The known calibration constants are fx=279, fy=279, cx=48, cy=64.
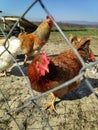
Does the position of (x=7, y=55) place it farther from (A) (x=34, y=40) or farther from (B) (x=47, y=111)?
(B) (x=47, y=111)

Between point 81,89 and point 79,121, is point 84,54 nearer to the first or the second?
point 81,89

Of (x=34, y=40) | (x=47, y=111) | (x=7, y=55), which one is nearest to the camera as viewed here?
(x=47, y=111)

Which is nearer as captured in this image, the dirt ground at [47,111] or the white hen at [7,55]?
the dirt ground at [47,111]

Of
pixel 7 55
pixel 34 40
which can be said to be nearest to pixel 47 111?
pixel 7 55

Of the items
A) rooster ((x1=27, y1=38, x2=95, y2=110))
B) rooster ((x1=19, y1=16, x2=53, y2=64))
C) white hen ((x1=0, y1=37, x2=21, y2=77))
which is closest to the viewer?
rooster ((x1=27, y1=38, x2=95, y2=110))

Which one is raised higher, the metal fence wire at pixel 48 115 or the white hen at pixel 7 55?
the white hen at pixel 7 55

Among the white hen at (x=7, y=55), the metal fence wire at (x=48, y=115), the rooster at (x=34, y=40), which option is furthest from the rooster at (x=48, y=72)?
the rooster at (x=34, y=40)

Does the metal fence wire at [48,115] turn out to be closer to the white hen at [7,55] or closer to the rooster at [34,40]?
the white hen at [7,55]

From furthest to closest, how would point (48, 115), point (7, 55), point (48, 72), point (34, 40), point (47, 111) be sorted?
point (34, 40), point (7, 55), point (47, 111), point (48, 115), point (48, 72)

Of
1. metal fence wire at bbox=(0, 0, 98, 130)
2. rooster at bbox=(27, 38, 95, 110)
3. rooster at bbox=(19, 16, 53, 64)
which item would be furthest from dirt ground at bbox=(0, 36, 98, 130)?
rooster at bbox=(19, 16, 53, 64)

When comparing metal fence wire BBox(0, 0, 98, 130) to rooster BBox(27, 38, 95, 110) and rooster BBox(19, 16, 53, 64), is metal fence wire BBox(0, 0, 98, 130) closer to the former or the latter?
rooster BBox(27, 38, 95, 110)

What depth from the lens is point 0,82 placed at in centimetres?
425

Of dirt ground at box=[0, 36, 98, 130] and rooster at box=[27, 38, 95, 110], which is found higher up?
rooster at box=[27, 38, 95, 110]

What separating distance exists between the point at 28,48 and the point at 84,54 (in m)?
1.66
